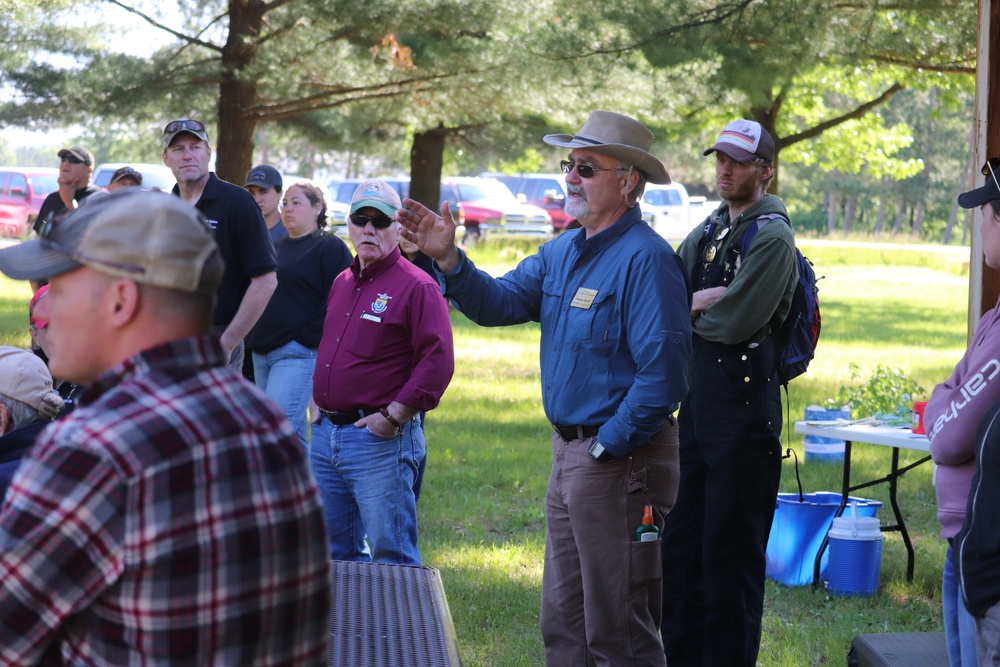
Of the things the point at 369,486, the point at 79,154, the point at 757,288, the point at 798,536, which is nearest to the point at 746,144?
the point at 757,288

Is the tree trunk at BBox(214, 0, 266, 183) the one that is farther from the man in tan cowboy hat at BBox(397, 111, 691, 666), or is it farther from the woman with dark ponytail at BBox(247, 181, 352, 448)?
the man in tan cowboy hat at BBox(397, 111, 691, 666)

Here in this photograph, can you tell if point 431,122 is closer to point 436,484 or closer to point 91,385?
point 436,484

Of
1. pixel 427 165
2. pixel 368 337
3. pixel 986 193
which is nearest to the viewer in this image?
pixel 986 193

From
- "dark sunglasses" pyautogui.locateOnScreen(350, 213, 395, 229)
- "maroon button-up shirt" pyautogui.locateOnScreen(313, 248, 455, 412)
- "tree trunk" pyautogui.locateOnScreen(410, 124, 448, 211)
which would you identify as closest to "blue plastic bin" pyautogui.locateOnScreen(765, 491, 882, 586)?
"maroon button-up shirt" pyautogui.locateOnScreen(313, 248, 455, 412)

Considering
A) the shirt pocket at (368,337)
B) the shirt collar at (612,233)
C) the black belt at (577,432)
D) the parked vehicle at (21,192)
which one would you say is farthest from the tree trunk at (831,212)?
the black belt at (577,432)

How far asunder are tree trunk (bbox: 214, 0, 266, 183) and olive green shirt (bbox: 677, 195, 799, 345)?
341 inches

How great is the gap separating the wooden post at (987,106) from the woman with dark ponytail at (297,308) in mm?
3076

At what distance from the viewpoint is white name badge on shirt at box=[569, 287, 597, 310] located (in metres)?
3.52

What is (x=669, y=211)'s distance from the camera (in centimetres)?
3756

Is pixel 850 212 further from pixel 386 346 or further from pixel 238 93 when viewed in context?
pixel 386 346

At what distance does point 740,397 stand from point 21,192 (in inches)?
1171

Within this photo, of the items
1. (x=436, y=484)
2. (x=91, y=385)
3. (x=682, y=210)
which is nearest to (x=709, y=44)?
(x=436, y=484)

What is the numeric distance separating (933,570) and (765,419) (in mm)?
2507

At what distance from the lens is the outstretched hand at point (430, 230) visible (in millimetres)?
3445
